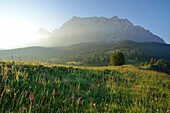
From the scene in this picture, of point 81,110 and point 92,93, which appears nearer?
point 81,110

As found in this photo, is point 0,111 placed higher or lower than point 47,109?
higher

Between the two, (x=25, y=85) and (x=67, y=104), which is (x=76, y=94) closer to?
(x=67, y=104)

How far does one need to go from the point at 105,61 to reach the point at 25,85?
6310 inches

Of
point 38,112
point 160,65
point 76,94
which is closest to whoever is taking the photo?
point 38,112

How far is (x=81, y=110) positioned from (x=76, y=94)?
1.40 metres

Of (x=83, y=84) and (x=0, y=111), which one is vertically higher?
(x=0, y=111)

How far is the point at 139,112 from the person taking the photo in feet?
→ 12.4

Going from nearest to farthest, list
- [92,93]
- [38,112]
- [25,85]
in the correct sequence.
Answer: [38,112], [25,85], [92,93]

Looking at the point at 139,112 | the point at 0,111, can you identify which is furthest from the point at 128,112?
the point at 0,111

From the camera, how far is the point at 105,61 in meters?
160

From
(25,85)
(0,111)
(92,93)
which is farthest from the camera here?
(92,93)

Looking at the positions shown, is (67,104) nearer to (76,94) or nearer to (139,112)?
(76,94)

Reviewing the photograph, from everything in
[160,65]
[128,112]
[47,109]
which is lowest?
[160,65]

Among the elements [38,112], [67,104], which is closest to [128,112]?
[67,104]
